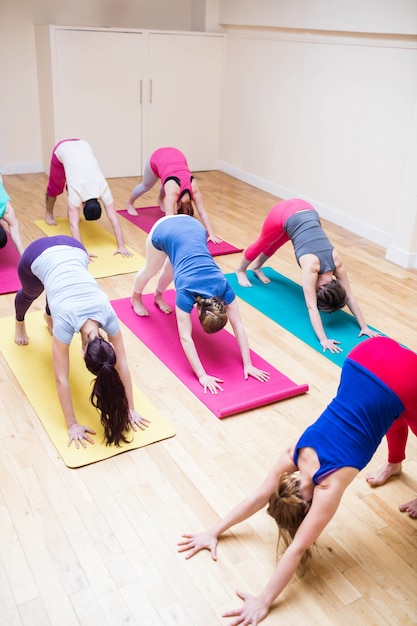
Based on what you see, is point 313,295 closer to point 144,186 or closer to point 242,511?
point 242,511

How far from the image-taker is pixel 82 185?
13.4 feet

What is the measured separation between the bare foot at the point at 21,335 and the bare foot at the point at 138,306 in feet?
2.21

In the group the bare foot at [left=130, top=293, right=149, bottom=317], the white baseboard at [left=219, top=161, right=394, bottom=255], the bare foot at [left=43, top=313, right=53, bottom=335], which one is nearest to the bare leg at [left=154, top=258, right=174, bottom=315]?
the bare foot at [left=130, top=293, right=149, bottom=317]

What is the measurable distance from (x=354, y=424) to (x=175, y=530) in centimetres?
78

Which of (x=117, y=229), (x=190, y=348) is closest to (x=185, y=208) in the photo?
(x=117, y=229)

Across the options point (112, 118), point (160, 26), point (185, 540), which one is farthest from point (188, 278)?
point (160, 26)

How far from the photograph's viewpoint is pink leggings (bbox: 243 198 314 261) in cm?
364

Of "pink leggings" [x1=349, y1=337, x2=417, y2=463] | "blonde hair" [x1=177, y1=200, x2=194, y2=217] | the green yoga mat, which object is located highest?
"pink leggings" [x1=349, y1=337, x2=417, y2=463]

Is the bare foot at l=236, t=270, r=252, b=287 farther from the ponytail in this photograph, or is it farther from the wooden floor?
the ponytail


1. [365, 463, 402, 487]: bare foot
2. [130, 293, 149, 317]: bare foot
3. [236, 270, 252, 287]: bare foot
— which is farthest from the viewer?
[236, 270, 252, 287]: bare foot

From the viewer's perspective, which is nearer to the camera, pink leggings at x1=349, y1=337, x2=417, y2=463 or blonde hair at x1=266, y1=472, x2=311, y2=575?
blonde hair at x1=266, y1=472, x2=311, y2=575

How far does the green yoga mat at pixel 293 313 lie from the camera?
339 centimetres

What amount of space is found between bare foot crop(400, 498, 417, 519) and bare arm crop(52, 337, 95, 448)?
1.28 metres

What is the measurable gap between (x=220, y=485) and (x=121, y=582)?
571mm
